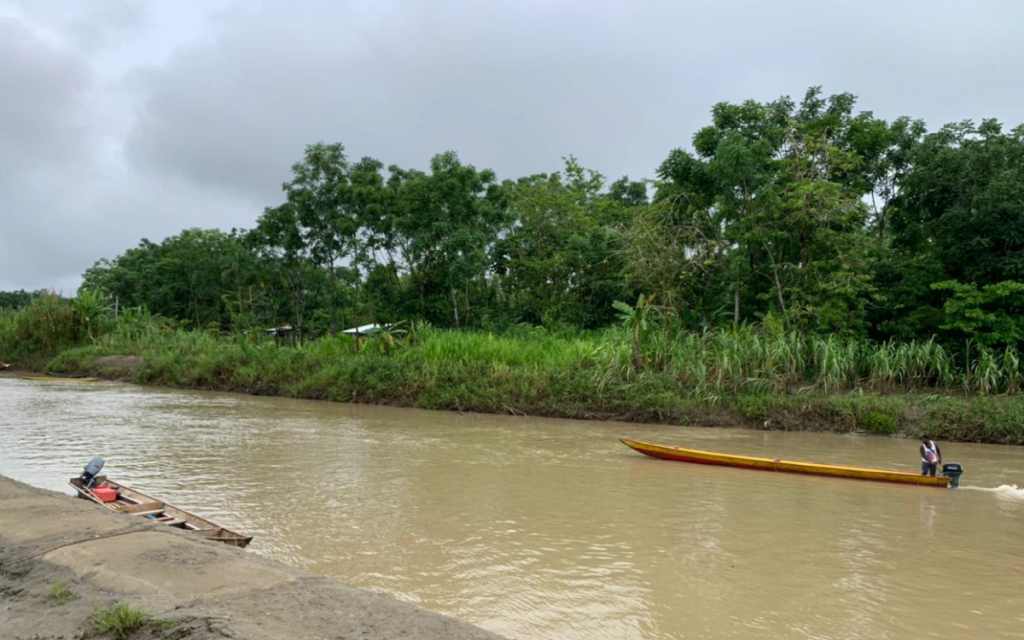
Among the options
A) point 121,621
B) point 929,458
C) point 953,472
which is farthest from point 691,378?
point 121,621

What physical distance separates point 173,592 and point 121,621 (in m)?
0.44

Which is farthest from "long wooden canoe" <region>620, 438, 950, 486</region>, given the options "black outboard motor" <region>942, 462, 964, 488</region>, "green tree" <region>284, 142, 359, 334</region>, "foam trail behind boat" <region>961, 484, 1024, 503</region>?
"green tree" <region>284, 142, 359, 334</region>

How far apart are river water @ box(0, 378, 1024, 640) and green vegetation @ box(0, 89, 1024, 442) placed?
5.93 feet

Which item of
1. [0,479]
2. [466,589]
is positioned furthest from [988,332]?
[0,479]

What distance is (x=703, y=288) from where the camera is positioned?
58.5 ft

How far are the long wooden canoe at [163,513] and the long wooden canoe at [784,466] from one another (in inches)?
240

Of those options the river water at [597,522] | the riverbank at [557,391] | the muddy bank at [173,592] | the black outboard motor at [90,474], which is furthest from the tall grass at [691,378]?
the muddy bank at [173,592]

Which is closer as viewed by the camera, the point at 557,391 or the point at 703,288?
the point at 557,391

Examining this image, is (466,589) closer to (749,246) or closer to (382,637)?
(382,637)

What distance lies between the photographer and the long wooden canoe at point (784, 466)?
28.2ft

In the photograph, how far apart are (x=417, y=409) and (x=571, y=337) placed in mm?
5056

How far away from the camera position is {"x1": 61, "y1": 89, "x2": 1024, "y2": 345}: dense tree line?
48.4 feet

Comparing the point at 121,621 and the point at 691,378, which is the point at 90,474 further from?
the point at 691,378

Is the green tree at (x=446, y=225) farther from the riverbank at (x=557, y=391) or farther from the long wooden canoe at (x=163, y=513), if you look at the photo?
the long wooden canoe at (x=163, y=513)
